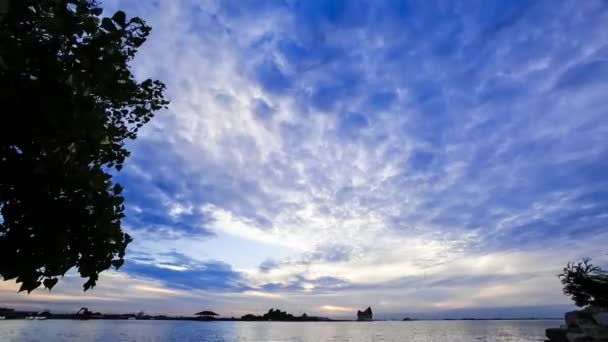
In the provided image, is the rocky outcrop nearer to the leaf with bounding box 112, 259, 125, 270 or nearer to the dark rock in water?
the dark rock in water

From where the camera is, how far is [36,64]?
5125 millimetres

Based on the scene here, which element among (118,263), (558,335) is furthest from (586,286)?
(118,263)

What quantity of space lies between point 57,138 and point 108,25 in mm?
2207

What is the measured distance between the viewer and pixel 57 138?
5848 millimetres

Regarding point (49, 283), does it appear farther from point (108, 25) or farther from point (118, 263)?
point (108, 25)

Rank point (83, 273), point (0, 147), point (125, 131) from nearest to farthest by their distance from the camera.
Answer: point (0, 147) < point (83, 273) < point (125, 131)

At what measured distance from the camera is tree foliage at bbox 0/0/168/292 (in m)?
5.03

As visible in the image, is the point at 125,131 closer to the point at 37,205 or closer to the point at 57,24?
the point at 37,205

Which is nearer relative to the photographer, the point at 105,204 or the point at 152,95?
the point at 105,204

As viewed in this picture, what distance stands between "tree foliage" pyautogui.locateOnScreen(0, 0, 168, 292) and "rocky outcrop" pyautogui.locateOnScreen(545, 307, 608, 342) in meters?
43.5

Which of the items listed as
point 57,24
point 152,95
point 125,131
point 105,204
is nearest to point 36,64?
point 57,24

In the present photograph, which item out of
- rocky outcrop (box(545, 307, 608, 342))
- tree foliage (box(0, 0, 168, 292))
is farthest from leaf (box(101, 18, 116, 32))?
rocky outcrop (box(545, 307, 608, 342))

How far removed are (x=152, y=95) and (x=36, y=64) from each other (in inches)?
226

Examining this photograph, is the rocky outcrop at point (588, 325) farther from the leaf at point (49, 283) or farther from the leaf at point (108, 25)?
the leaf at point (108, 25)
